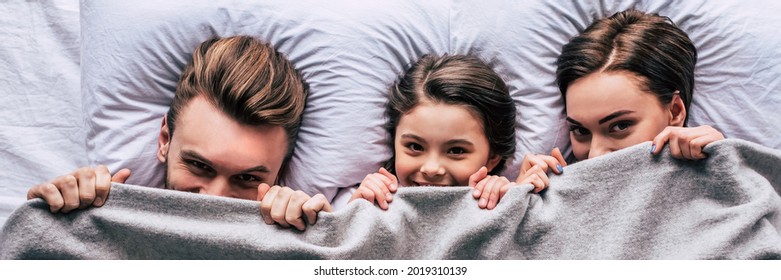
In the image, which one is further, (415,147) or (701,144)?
(415,147)

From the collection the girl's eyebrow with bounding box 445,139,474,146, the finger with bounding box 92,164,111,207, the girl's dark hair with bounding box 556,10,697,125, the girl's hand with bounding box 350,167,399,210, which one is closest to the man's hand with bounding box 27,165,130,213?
the finger with bounding box 92,164,111,207

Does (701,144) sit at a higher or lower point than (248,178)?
higher

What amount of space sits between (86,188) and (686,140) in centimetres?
78

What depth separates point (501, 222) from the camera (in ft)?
3.30

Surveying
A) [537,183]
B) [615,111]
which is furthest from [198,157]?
[615,111]

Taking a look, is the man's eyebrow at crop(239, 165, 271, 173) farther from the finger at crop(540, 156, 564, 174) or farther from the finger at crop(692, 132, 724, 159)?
the finger at crop(692, 132, 724, 159)

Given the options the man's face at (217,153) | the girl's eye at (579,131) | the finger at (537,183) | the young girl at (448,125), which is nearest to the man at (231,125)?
the man's face at (217,153)

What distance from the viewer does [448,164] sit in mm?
1107

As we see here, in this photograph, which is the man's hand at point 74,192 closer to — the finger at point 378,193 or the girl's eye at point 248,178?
the girl's eye at point 248,178

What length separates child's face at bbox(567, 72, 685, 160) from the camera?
3.60 ft

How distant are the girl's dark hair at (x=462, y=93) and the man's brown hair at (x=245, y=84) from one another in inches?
5.9

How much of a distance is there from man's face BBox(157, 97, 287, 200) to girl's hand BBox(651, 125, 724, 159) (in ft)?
1.73

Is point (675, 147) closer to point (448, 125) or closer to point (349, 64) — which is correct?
point (448, 125)
